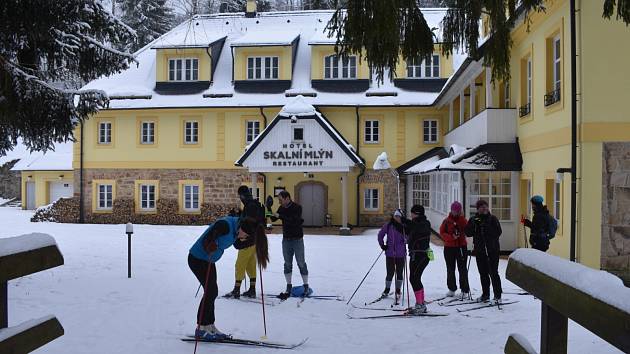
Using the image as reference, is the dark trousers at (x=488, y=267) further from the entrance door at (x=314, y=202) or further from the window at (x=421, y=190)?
the entrance door at (x=314, y=202)

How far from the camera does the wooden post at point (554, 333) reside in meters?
2.16

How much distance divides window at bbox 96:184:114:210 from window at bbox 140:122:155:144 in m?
2.60

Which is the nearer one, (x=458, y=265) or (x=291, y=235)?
(x=458, y=265)

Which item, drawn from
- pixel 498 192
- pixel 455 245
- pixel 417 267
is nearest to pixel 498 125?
pixel 498 192

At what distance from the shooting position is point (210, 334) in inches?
249

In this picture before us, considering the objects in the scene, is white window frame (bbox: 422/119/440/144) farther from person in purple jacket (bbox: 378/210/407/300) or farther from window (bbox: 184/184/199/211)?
person in purple jacket (bbox: 378/210/407/300)

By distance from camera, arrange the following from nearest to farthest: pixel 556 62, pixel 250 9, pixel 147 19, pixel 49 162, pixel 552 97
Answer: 1. pixel 552 97
2. pixel 556 62
3. pixel 250 9
4. pixel 49 162
5. pixel 147 19

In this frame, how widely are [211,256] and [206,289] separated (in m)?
0.37

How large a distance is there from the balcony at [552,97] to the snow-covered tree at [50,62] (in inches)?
339

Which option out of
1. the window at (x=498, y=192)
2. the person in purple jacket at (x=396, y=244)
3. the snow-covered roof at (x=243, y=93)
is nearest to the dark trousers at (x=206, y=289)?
the person in purple jacket at (x=396, y=244)

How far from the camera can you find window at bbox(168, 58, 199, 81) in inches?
1016

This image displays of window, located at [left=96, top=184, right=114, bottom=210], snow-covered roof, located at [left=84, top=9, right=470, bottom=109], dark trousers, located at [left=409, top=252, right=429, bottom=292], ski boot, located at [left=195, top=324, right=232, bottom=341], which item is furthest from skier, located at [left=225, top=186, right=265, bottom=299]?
window, located at [left=96, top=184, right=114, bottom=210]

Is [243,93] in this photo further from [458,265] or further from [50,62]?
[458,265]

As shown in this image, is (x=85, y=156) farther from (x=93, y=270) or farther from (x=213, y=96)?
(x=93, y=270)
